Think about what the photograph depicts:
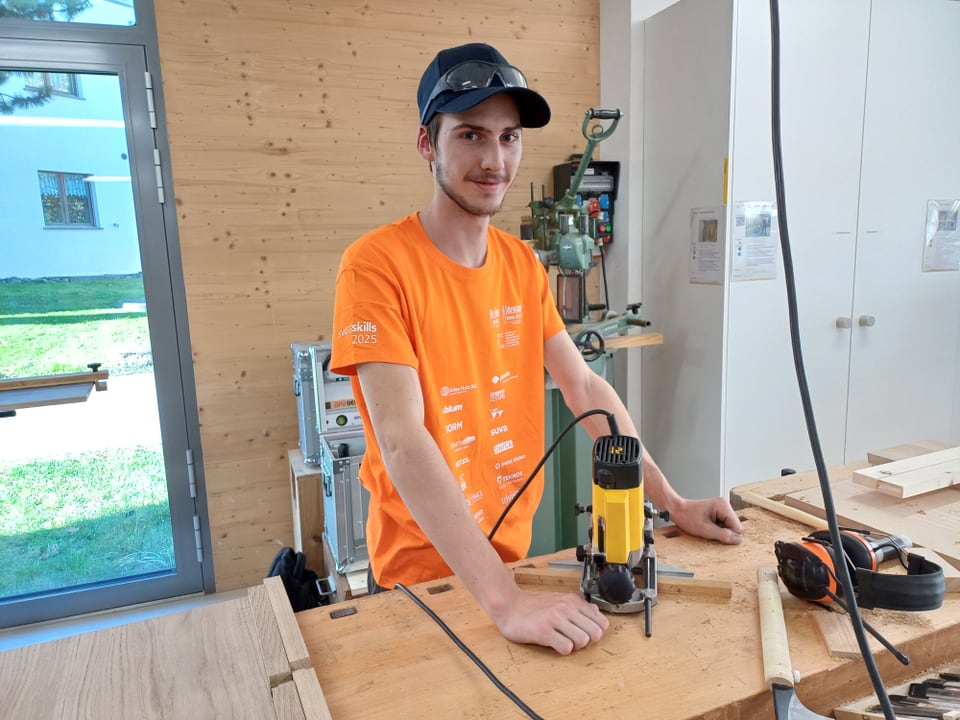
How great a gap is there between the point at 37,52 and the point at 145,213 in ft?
2.12

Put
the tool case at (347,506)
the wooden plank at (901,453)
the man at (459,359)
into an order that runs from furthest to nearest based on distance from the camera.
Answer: the tool case at (347,506) → the wooden plank at (901,453) → the man at (459,359)

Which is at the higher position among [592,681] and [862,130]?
[862,130]

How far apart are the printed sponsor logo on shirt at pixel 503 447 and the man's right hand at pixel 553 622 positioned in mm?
379

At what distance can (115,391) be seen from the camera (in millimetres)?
2611

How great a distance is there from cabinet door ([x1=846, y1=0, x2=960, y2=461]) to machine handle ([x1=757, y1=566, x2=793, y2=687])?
2.32 metres

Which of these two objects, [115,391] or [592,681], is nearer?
[592,681]

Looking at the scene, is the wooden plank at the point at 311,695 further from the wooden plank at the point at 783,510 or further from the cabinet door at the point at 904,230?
the cabinet door at the point at 904,230

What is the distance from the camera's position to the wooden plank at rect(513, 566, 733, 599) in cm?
89

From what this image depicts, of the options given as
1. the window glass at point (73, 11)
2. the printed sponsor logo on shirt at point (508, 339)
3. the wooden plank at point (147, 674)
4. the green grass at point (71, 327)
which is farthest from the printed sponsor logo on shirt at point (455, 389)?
the window glass at point (73, 11)

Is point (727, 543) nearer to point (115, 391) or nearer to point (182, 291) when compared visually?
point (182, 291)

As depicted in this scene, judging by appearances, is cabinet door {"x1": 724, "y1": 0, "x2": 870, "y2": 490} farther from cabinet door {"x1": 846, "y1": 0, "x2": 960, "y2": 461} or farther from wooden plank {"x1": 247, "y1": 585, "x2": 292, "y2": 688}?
wooden plank {"x1": 247, "y1": 585, "x2": 292, "y2": 688}

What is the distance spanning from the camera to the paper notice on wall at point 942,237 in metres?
2.93

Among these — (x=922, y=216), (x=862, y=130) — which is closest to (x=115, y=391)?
(x=862, y=130)

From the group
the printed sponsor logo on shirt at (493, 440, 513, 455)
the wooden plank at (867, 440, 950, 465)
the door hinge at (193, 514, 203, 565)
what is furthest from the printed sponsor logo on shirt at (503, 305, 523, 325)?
the door hinge at (193, 514, 203, 565)
